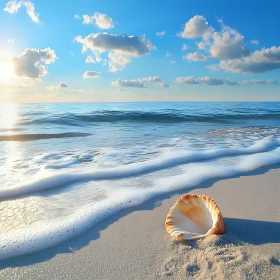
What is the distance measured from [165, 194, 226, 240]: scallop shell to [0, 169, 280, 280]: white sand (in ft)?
0.31

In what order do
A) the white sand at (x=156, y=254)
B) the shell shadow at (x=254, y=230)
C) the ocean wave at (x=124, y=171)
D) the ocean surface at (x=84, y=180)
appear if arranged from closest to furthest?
1. the white sand at (x=156, y=254)
2. the shell shadow at (x=254, y=230)
3. the ocean surface at (x=84, y=180)
4. the ocean wave at (x=124, y=171)

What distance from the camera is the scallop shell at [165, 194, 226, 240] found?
2042 mm

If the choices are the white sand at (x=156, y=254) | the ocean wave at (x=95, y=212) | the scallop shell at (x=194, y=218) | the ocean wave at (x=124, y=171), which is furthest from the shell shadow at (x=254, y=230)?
the ocean wave at (x=124, y=171)

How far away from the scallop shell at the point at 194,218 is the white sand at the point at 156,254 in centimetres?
9

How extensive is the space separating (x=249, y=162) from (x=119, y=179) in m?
2.53

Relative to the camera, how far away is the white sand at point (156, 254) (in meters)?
1.66

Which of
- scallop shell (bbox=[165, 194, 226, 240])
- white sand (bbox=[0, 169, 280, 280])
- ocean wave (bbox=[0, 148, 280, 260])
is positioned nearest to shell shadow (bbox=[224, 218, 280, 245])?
white sand (bbox=[0, 169, 280, 280])

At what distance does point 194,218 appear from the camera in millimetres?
2217

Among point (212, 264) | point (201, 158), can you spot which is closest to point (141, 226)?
point (212, 264)

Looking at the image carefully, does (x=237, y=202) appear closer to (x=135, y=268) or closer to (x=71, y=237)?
(x=135, y=268)

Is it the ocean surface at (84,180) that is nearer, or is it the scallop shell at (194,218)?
the scallop shell at (194,218)

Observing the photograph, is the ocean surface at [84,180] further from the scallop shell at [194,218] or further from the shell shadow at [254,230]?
the shell shadow at [254,230]

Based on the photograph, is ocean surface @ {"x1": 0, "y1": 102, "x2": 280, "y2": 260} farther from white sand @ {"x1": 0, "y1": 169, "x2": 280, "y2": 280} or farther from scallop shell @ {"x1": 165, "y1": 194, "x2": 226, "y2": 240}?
scallop shell @ {"x1": 165, "y1": 194, "x2": 226, "y2": 240}

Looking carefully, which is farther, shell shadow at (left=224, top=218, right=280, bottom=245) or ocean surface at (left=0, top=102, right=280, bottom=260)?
ocean surface at (left=0, top=102, right=280, bottom=260)
